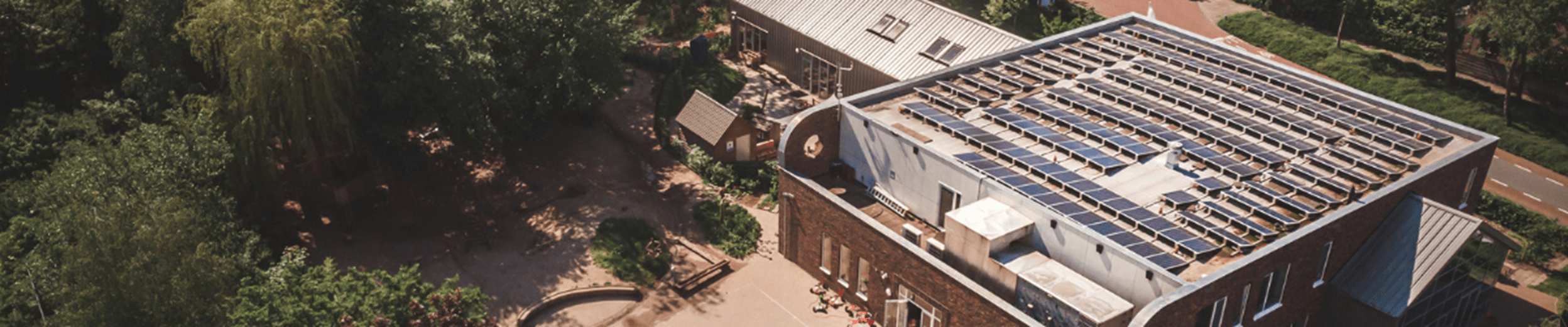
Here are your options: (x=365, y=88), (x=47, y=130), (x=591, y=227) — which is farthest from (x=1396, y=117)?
(x=47, y=130)

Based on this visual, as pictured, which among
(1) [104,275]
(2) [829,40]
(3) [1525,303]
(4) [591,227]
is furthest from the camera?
(2) [829,40]

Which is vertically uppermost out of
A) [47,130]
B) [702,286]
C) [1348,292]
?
[47,130]

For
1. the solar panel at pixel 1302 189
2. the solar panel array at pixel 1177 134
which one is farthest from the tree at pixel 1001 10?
the solar panel at pixel 1302 189

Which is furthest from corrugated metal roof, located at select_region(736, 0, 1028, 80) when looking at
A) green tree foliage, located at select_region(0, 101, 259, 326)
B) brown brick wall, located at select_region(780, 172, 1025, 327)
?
green tree foliage, located at select_region(0, 101, 259, 326)

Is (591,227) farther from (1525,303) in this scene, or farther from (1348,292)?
(1525,303)

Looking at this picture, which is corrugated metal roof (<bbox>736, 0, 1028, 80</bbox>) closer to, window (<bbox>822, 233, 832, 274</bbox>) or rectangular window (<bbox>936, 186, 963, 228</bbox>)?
rectangular window (<bbox>936, 186, 963, 228</bbox>)

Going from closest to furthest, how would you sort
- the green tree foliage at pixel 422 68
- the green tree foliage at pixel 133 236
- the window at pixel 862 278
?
the green tree foliage at pixel 133 236
the window at pixel 862 278
the green tree foliage at pixel 422 68

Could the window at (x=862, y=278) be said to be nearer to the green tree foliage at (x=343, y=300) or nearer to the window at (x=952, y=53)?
the green tree foliage at (x=343, y=300)
